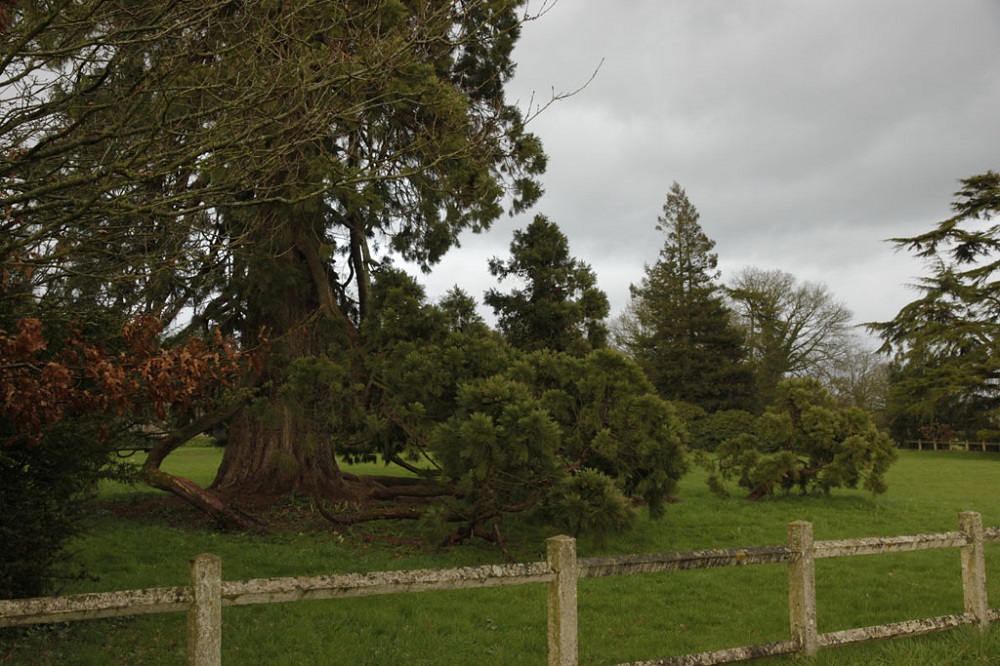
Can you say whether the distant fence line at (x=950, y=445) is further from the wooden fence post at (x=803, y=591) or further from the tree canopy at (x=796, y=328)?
the wooden fence post at (x=803, y=591)

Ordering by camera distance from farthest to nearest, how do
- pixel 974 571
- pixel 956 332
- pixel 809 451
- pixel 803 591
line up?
1. pixel 956 332
2. pixel 809 451
3. pixel 974 571
4. pixel 803 591

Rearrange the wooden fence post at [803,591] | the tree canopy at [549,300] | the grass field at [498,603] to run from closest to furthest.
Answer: the wooden fence post at [803,591] → the grass field at [498,603] → the tree canopy at [549,300]

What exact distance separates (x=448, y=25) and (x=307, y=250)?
7727mm

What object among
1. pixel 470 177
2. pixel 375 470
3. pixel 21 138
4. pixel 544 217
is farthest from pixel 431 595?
pixel 375 470

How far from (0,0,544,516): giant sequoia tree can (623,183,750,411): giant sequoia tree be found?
99.5 ft

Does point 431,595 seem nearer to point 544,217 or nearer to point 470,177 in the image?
point 470,177

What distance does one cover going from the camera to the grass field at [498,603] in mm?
6902

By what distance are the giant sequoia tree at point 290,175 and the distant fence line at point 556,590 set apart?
3090 mm

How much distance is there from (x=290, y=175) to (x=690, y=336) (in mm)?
39138

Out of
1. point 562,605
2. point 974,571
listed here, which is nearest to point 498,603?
point 562,605

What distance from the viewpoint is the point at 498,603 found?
9109 mm

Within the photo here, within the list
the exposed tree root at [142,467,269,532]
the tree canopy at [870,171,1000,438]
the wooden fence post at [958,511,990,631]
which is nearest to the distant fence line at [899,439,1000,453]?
the tree canopy at [870,171,1000,438]

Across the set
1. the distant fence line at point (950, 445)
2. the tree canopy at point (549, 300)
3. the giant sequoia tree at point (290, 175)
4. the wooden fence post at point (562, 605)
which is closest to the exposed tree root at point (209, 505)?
the giant sequoia tree at point (290, 175)

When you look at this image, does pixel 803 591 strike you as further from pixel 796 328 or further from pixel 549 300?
pixel 796 328
